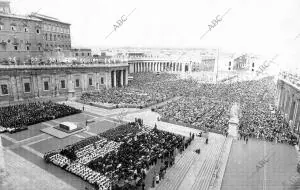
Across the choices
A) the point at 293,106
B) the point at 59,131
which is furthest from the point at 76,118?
the point at 293,106

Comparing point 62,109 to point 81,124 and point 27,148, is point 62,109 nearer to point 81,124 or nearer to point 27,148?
point 81,124

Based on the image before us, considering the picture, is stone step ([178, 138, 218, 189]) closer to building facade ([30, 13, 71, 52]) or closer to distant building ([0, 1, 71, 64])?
distant building ([0, 1, 71, 64])

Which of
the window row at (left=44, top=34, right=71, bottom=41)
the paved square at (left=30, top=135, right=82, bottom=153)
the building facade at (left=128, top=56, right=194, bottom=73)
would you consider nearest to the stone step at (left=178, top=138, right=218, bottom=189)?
the paved square at (left=30, top=135, right=82, bottom=153)

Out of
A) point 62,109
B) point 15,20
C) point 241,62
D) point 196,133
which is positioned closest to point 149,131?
point 196,133

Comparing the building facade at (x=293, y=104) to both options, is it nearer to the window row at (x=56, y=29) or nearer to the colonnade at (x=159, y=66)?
the window row at (x=56, y=29)

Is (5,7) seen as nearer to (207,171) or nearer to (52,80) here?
(52,80)

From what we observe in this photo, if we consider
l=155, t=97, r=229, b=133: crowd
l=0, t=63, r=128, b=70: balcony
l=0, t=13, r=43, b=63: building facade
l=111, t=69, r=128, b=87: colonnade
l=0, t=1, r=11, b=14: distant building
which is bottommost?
l=155, t=97, r=229, b=133: crowd

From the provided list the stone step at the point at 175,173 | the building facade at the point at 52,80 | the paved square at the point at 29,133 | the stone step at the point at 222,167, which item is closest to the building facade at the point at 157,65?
the building facade at the point at 52,80
